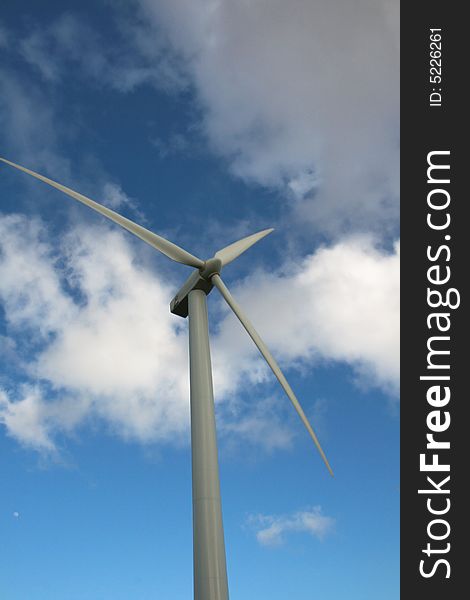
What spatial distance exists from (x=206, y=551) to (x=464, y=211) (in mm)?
20098

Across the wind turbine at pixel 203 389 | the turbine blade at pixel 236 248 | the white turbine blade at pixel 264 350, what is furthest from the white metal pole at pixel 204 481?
the turbine blade at pixel 236 248

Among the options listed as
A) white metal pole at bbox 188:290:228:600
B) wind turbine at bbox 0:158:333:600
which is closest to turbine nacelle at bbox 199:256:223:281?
wind turbine at bbox 0:158:333:600

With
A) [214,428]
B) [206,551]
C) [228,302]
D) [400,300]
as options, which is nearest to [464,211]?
[400,300]

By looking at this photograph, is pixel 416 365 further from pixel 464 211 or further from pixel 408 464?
pixel 464 211

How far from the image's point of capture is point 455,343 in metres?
29.4

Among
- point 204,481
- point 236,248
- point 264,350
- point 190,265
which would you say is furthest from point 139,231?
point 204,481

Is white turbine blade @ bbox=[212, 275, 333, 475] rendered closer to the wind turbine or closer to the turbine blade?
the wind turbine

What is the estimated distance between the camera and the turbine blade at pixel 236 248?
109 feet

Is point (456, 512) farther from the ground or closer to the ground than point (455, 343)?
closer to the ground

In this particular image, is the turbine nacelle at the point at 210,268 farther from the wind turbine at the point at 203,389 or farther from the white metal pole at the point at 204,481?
the white metal pole at the point at 204,481

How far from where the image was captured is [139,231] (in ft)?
105

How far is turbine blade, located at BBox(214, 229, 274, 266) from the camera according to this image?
33125 mm

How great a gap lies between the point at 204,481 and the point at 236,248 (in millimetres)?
15083

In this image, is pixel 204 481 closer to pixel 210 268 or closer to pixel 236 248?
pixel 210 268
